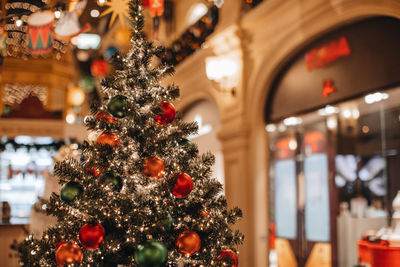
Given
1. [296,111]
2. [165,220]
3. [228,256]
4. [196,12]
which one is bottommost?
[228,256]

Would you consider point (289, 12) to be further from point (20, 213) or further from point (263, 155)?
point (20, 213)

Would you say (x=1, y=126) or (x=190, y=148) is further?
(x=1, y=126)

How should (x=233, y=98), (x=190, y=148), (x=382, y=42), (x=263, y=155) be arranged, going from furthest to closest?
(x=233, y=98) → (x=263, y=155) → (x=382, y=42) → (x=190, y=148)

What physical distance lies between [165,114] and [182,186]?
45 centimetres

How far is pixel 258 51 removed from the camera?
5.92 m

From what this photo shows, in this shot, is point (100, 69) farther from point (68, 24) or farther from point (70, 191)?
point (70, 191)

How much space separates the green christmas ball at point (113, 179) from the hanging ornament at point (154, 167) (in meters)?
0.15

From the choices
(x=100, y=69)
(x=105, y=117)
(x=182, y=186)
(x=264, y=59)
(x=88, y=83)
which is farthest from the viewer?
(x=88, y=83)

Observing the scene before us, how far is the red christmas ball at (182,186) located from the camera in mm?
2297

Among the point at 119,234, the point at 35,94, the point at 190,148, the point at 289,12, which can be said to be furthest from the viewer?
the point at 35,94

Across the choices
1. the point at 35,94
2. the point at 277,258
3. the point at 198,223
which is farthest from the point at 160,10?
the point at 35,94

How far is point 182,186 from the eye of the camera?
2.29 metres

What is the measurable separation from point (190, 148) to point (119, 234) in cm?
65

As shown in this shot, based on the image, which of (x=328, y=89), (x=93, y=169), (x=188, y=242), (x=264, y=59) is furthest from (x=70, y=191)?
(x=264, y=59)
